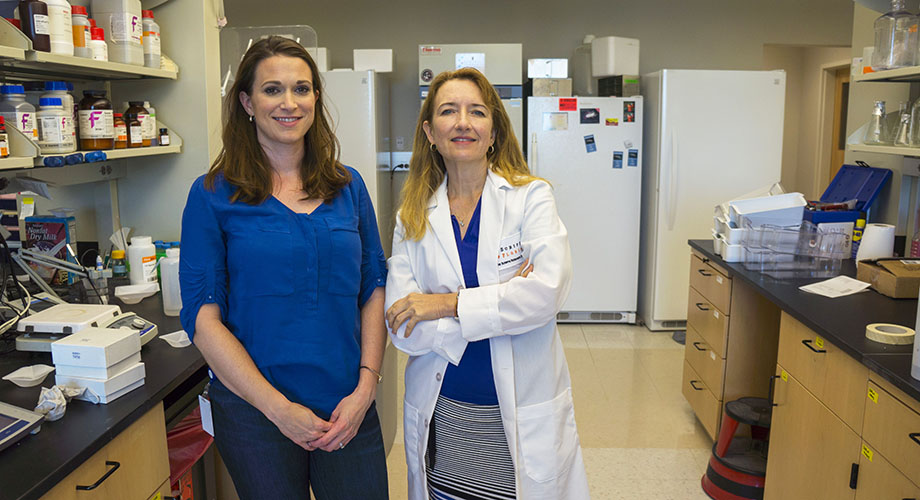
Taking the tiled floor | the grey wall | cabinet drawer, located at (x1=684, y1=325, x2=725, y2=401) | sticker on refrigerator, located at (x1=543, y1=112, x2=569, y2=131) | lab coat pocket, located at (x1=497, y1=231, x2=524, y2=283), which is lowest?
the tiled floor

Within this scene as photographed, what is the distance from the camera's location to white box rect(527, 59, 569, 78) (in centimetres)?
493

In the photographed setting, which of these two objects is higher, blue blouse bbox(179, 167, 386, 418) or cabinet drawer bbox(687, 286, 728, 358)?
blue blouse bbox(179, 167, 386, 418)

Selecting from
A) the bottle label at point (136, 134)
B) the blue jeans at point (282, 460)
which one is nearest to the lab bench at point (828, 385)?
the blue jeans at point (282, 460)

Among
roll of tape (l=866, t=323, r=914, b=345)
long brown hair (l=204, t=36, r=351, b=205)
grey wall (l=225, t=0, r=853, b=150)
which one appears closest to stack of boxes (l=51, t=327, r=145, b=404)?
long brown hair (l=204, t=36, r=351, b=205)

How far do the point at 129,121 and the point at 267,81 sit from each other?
4.27 ft

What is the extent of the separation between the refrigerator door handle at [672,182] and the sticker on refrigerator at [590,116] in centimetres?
50

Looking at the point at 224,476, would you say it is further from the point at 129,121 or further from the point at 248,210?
the point at 129,121

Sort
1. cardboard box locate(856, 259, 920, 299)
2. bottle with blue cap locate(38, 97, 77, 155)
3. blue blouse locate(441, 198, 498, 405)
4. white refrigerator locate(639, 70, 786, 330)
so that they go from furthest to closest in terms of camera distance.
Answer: white refrigerator locate(639, 70, 786, 330) < cardboard box locate(856, 259, 920, 299) < bottle with blue cap locate(38, 97, 77, 155) < blue blouse locate(441, 198, 498, 405)

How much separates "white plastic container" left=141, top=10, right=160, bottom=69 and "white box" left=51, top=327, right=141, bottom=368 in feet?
4.18

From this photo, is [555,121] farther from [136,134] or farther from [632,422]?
[136,134]

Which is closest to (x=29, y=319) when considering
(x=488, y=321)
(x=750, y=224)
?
(x=488, y=321)

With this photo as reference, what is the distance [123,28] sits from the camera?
7.63ft

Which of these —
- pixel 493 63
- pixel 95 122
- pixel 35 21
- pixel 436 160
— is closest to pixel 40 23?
pixel 35 21

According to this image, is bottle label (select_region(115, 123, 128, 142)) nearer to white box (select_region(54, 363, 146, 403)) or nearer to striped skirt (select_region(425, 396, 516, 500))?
white box (select_region(54, 363, 146, 403))
